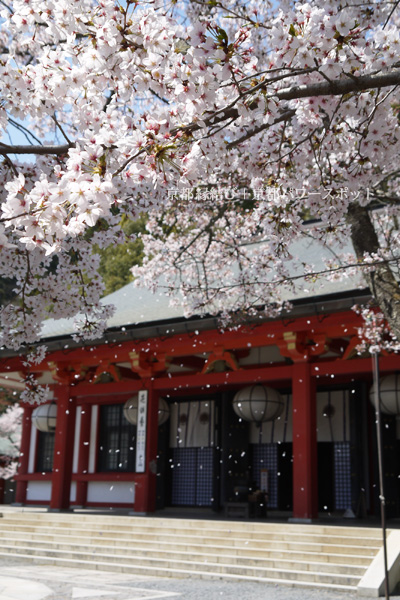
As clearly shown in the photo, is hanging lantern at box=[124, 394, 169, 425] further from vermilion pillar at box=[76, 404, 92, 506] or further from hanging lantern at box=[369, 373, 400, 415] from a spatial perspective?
hanging lantern at box=[369, 373, 400, 415]

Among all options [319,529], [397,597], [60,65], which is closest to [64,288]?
[60,65]

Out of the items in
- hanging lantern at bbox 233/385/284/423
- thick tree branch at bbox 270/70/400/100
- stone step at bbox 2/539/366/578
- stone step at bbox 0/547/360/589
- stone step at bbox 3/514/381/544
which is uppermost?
thick tree branch at bbox 270/70/400/100

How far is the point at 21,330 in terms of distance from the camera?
17.4 ft

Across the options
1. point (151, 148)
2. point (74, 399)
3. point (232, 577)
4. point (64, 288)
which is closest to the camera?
point (151, 148)

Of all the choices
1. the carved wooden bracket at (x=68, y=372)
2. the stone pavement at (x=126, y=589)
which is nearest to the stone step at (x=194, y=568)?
the stone pavement at (x=126, y=589)

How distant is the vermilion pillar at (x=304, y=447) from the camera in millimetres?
9656

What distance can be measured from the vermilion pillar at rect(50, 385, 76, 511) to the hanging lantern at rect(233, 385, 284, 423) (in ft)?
12.1

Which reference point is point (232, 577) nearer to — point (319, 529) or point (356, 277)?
point (319, 529)

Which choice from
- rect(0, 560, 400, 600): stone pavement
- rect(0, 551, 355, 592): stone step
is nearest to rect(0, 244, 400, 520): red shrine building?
rect(0, 551, 355, 592): stone step

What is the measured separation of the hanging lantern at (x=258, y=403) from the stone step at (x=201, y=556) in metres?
2.86

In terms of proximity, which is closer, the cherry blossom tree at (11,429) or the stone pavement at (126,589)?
the stone pavement at (126,589)

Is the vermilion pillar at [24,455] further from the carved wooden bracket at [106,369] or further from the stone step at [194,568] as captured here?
the stone step at [194,568]

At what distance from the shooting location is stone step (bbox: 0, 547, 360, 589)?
7454 millimetres

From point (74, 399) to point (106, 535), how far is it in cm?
372
